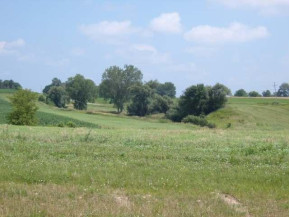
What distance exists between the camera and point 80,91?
118875 millimetres

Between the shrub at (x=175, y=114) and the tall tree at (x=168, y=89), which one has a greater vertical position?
the tall tree at (x=168, y=89)

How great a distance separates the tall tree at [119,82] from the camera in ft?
375

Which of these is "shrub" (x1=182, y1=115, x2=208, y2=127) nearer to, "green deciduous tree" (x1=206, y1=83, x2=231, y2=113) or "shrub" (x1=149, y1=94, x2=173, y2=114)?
"green deciduous tree" (x1=206, y1=83, x2=231, y2=113)

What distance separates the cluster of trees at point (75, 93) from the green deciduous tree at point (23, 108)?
61309 millimetres

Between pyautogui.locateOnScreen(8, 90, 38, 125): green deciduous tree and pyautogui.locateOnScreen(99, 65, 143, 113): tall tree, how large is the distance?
57.5m

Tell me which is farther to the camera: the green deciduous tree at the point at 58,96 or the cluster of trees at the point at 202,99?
the green deciduous tree at the point at 58,96

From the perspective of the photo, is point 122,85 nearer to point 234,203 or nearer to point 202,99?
Result: point 202,99

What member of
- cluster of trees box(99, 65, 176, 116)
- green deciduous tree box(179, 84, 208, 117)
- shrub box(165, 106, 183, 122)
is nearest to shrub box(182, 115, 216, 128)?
green deciduous tree box(179, 84, 208, 117)

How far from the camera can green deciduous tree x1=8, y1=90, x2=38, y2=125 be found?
55250 millimetres

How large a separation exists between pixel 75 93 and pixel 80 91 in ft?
4.67

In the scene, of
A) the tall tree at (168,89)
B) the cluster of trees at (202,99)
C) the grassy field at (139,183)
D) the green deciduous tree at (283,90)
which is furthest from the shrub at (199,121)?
the grassy field at (139,183)

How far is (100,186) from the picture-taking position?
9039 millimetres

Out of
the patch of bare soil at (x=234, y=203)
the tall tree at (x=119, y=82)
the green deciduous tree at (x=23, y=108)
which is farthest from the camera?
the tall tree at (x=119, y=82)

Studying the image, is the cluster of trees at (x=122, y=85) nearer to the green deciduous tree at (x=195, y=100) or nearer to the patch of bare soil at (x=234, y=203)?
the green deciduous tree at (x=195, y=100)
